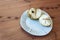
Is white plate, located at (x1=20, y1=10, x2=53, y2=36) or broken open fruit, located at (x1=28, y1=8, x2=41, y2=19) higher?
broken open fruit, located at (x1=28, y1=8, x2=41, y2=19)

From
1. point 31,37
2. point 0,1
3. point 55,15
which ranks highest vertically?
point 0,1

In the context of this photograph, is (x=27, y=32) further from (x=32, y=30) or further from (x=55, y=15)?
(x=55, y=15)

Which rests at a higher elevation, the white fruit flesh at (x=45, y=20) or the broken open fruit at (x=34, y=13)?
the broken open fruit at (x=34, y=13)

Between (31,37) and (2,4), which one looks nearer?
(31,37)

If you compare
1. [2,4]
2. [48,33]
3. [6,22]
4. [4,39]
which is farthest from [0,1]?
[48,33]
